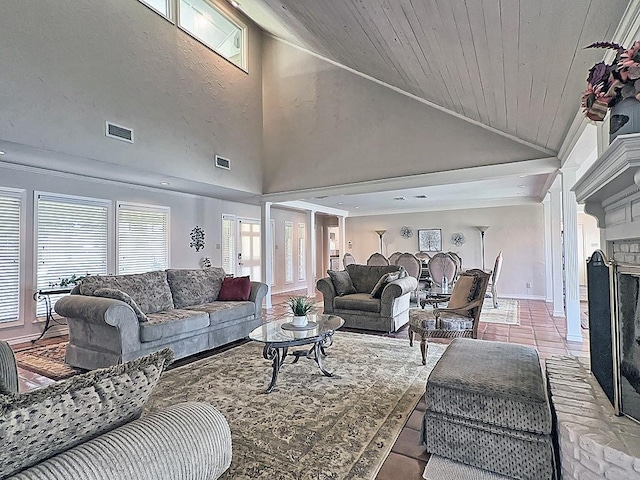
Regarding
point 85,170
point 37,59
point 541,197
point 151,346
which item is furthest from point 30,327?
point 541,197

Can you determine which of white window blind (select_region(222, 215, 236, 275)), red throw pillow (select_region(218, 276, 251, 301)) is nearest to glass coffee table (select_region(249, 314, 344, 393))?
red throw pillow (select_region(218, 276, 251, 301))

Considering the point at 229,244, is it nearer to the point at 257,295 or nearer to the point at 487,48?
the point at 257,295

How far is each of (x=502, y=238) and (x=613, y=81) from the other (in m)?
7.55

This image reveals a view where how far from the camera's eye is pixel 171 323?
359cm

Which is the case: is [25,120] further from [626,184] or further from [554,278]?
[554,278]

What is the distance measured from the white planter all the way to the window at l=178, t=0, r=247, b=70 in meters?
5.11

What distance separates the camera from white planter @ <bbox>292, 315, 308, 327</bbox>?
334 centimetres

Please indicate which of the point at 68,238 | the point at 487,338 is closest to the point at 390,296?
the point at 487,338

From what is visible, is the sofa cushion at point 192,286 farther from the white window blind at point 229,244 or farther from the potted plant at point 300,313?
the white window blind at point 229,244

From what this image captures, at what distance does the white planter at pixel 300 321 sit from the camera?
3340mm

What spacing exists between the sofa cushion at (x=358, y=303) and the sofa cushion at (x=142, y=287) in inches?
91.9

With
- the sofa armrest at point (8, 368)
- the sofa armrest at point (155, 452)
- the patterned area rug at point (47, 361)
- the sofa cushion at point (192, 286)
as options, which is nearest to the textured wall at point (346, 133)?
the sofa cushion at point (192, 286)

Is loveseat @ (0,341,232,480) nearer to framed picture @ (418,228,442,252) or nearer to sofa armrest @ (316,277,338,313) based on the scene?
sofa armrest @ (316,277,338,313)

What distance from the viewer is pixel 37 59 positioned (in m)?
3.76
